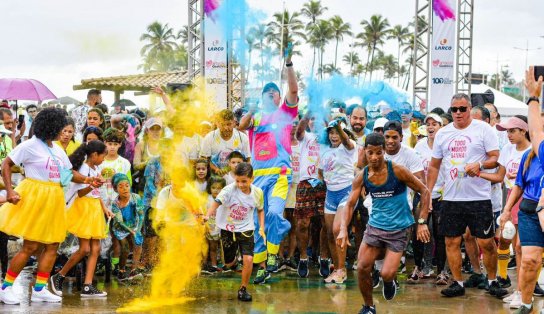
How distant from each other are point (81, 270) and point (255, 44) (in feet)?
10.8

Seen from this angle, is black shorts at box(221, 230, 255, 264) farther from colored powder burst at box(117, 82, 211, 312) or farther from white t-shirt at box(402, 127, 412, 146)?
white t-shirt at box(402, 127, 412, 146)

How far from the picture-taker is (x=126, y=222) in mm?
9258

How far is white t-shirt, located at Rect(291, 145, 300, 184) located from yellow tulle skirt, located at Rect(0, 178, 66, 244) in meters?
3.53

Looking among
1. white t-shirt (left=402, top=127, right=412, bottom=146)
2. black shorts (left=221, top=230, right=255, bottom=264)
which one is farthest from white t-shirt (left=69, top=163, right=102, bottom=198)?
white t-shirt (left=402, top=127, right=412, bottom=146)

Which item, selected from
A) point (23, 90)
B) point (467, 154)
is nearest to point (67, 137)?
point (467, 154)

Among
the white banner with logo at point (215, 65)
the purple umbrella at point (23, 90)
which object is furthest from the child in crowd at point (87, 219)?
the purple umbrella at point (23, 90)

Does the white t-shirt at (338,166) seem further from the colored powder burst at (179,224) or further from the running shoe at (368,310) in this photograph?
the running shoe at (368,310)

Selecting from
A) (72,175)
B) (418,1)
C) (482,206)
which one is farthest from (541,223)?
(418,1)

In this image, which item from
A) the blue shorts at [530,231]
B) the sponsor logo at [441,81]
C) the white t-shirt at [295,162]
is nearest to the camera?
the blue shorts at [530,231]

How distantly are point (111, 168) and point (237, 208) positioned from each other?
1.70 meters

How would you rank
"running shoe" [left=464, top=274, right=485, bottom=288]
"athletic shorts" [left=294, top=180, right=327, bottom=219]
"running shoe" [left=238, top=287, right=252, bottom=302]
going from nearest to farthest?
1. "running shoe" [left=238, top=287, right=252, bottom=302]
2. "running shoe" [left=464, top=274, right=485, bottom=288]
3. "athletic shorts" [left=294, top=180, right=327, bottom=219]

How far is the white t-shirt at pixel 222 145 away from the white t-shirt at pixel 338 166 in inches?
40.0

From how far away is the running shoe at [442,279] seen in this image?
9415mm

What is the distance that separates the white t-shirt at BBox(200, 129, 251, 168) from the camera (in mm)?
9789
